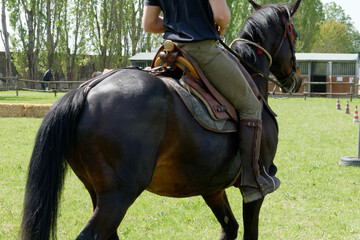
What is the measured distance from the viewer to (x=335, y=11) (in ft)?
293

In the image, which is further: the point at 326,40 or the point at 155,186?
the point at 326,40

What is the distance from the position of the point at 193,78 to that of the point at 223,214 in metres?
1.68

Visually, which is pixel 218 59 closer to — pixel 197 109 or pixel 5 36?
pixel 197 109

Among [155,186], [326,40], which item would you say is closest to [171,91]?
[155,186]

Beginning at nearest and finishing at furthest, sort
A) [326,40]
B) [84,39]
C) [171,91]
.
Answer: [171,91] → [84,39] → [326,40]

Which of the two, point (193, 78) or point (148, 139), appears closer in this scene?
point (148, 139)

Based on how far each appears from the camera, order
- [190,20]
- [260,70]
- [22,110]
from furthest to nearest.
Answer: [22,110] < [260,70] < [190,20]

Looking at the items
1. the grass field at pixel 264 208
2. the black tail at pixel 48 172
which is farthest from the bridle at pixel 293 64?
the black tail at pixel 48 172

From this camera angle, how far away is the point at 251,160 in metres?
3.44

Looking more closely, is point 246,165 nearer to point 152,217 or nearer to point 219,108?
point 219,108

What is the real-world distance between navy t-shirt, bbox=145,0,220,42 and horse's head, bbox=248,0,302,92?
1113mm

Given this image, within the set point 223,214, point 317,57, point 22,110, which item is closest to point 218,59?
point 223,214

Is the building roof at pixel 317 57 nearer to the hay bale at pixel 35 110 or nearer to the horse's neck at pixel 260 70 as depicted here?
the hay bale at pixel 35 110

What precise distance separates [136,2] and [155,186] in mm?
42685
